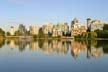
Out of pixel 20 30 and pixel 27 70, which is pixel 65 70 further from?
pixel 20 30

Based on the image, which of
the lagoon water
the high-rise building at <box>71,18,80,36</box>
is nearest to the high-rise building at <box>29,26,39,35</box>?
the high-rise building at <box>71,18,80,36</box>

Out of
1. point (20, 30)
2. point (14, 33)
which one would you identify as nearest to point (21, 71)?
point (14, 33)

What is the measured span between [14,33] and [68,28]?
73.6 feet

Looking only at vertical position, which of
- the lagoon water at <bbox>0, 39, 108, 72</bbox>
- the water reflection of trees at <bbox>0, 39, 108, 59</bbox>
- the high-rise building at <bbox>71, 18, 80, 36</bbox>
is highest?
the high-rise building at <bbox>71, 18, 80, 36</bbox>

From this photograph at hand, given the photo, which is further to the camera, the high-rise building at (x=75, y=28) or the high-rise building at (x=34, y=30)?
the high-rise building at (x=34, y=30)

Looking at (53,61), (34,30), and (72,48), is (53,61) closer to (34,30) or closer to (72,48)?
(72,48)

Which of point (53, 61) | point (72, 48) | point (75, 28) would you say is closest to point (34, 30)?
point (75, 28)

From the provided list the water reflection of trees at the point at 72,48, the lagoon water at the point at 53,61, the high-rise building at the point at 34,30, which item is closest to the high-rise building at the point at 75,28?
the high-rise building at the point at 34,30

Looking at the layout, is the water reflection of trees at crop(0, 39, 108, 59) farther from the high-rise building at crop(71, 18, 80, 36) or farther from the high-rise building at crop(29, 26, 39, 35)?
the high-rise building at crop(29, 26, 39, 35)

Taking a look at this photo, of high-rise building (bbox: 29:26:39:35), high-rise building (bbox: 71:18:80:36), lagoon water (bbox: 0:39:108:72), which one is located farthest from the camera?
high-rise building (bbox: 29:26:39:35)

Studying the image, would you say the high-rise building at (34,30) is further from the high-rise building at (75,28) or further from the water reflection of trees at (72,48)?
the water reflection of trees at (72,48)

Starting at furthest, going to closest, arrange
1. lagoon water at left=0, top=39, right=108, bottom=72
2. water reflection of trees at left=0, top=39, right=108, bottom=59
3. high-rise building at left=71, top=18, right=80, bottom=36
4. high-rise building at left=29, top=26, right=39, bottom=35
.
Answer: high-rise building at left=29, top=26, right=39, bottom=35
high-rise building at left=71, top=18, right=80, bottom=36
water reflection of trees at left=0, top=39, right=108, bottom=59
lagoon water at left=0, top=39, right=108, bottom=72

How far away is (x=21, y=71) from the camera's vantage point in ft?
37.0

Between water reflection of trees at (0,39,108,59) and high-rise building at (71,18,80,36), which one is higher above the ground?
high-rise building at (71,18,80,36)
